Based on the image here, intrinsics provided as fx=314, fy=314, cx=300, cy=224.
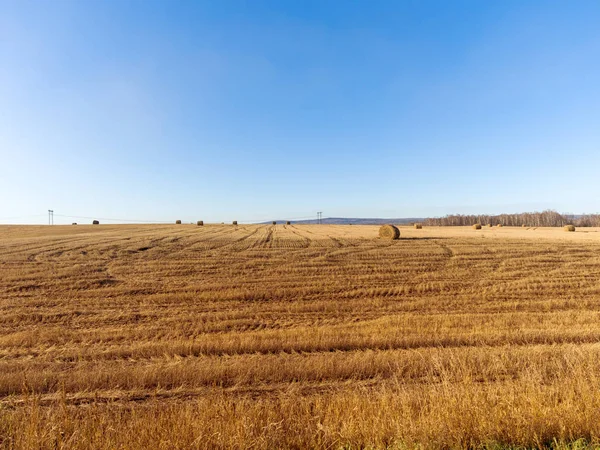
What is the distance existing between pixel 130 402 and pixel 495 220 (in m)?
167

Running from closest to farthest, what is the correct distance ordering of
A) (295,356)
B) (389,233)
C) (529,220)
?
(295,356)
(389,233)
(529,220)

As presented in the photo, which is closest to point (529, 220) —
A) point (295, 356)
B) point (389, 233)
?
point (389, 233)

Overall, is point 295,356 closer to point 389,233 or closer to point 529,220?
point 389,233

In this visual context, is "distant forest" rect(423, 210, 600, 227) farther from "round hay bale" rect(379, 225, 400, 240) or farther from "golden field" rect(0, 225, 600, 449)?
"golden field" rect(0, 225, 600, 449)

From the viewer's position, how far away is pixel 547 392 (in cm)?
440

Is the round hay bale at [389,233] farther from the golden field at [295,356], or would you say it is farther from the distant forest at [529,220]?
the distant forest at [529,220]

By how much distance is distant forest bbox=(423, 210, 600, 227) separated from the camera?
4742 inches

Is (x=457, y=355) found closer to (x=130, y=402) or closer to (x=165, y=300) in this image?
(x=130, y=402)

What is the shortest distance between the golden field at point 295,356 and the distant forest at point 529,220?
453 feet

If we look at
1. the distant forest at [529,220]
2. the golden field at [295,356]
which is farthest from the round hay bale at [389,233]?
the distant forest at [529,220]

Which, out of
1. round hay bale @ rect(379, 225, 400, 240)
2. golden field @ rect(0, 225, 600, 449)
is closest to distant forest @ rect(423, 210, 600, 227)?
round hay bale @ rect(379, 225, 400, 240)

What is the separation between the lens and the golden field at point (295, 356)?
3.64 metres

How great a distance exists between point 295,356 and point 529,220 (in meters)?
157

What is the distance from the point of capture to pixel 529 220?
131000 millimetres
